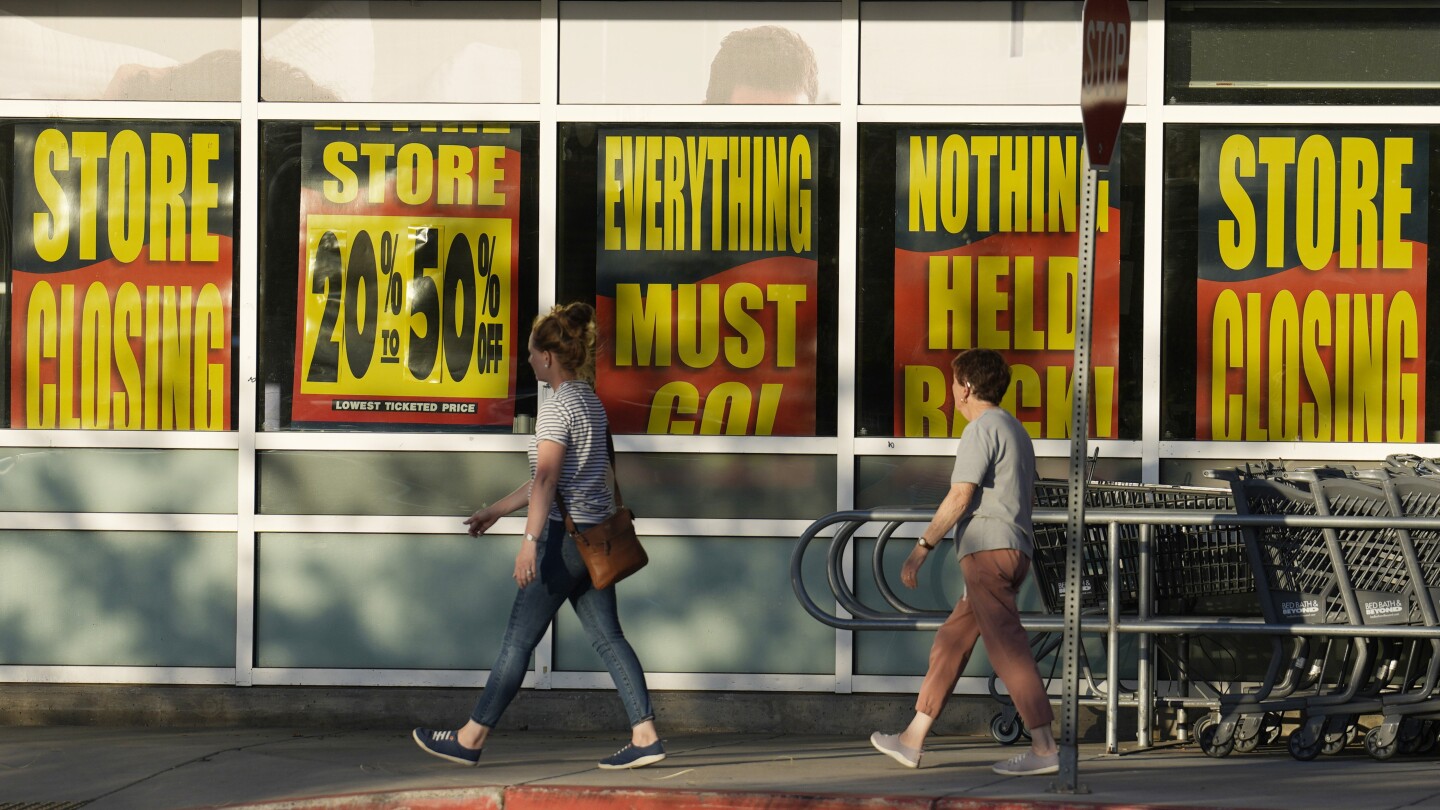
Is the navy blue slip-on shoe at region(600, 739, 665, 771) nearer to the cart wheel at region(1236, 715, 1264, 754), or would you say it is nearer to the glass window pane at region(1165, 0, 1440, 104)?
the cart wheel at region(1236, 715, 1264, 754)

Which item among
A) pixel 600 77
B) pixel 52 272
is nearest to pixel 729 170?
pixel 600 77

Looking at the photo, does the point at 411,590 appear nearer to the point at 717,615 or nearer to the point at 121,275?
the point at 717,615

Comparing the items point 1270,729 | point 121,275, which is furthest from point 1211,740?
point 121,275

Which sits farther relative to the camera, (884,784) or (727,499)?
(727,499)

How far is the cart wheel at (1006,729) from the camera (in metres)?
7.74

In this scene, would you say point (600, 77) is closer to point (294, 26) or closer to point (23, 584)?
point (294, 26)

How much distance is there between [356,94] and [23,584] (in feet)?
9.82

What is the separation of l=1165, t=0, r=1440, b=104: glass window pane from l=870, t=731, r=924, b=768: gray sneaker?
3.58 m

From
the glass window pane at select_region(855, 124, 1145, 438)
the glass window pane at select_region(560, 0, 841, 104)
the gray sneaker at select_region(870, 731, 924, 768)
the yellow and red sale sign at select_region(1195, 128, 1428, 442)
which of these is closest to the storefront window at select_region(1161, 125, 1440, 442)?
the yellow and red sale sign at select_region(1195, 128, 1428, 442)

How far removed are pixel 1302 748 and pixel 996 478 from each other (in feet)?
6.41

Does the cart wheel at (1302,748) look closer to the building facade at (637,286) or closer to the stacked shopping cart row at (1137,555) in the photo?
the stacked shopping cart row at (1137,555)

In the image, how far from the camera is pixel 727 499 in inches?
330

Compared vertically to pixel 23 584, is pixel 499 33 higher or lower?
higher

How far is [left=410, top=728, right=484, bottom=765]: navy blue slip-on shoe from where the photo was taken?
265 inches
